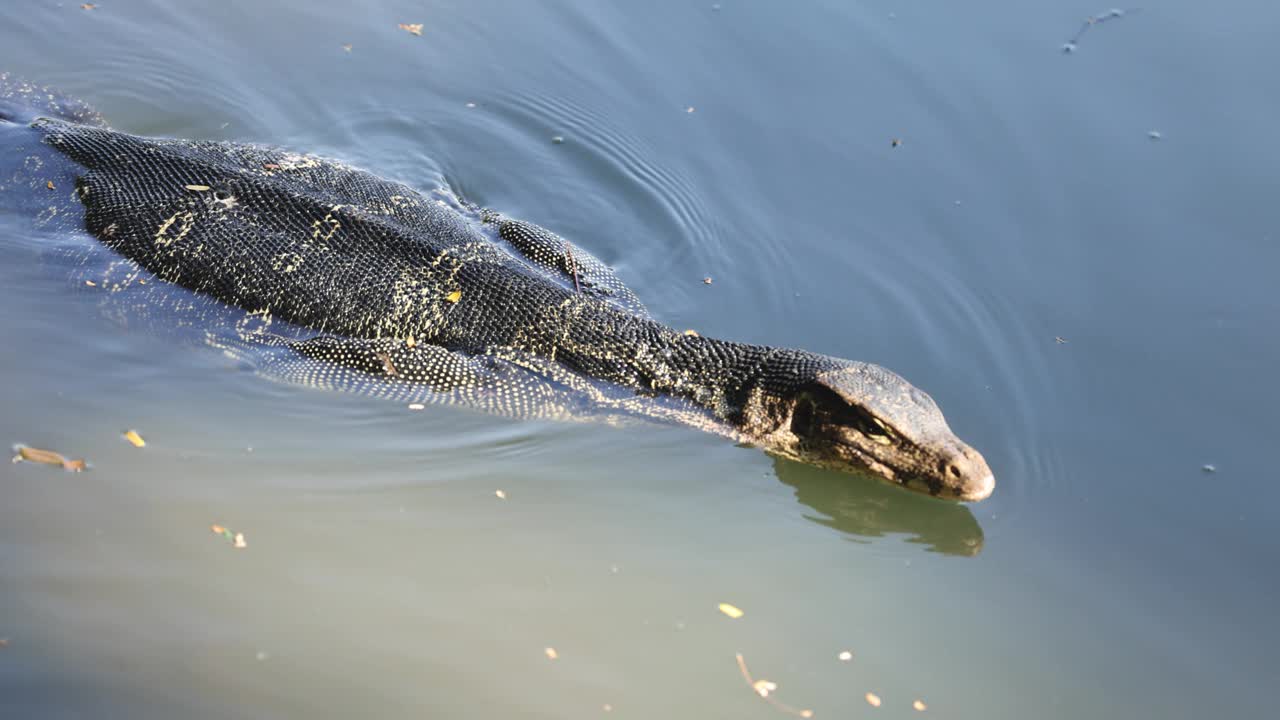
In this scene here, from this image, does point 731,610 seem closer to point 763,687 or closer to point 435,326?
point 763,687

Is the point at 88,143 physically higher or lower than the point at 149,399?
higher

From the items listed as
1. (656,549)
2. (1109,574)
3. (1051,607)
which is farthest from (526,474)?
(1109,574)

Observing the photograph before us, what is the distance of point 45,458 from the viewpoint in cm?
560

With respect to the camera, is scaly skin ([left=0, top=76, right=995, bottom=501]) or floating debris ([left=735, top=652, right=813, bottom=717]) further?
scaly skin ([left=0, top=76, right=995, bottom=501])

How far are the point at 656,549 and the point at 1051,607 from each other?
91.8 inches

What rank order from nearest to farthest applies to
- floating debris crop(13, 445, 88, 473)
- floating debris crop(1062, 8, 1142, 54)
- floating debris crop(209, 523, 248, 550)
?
floating debris crop(209, 523, 248, 550)
floating debris crop(13, 445, 88, 473)
floating debris crop(1062, 8, 1142, 54)

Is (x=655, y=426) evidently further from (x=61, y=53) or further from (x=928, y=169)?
Answer: (x=61, y=53)

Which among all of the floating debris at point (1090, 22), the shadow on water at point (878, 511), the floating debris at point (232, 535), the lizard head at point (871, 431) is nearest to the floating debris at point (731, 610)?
the shadow on water at point (878, 511)

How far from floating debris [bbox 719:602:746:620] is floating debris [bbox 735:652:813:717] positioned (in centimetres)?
31

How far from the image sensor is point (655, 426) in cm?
690

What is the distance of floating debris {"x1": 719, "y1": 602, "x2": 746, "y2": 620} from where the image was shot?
18.3 ft

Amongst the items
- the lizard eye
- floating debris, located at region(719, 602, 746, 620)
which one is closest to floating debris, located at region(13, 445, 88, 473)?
floating debris, located at region(719, 602, 746, 620)

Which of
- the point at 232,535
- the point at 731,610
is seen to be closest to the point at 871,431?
the point at 731,610

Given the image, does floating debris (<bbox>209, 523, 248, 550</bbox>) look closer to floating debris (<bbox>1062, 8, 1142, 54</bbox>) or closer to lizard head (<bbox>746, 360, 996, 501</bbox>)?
lizard head (<bbox>746, 360, 996, 501</bbox>)
